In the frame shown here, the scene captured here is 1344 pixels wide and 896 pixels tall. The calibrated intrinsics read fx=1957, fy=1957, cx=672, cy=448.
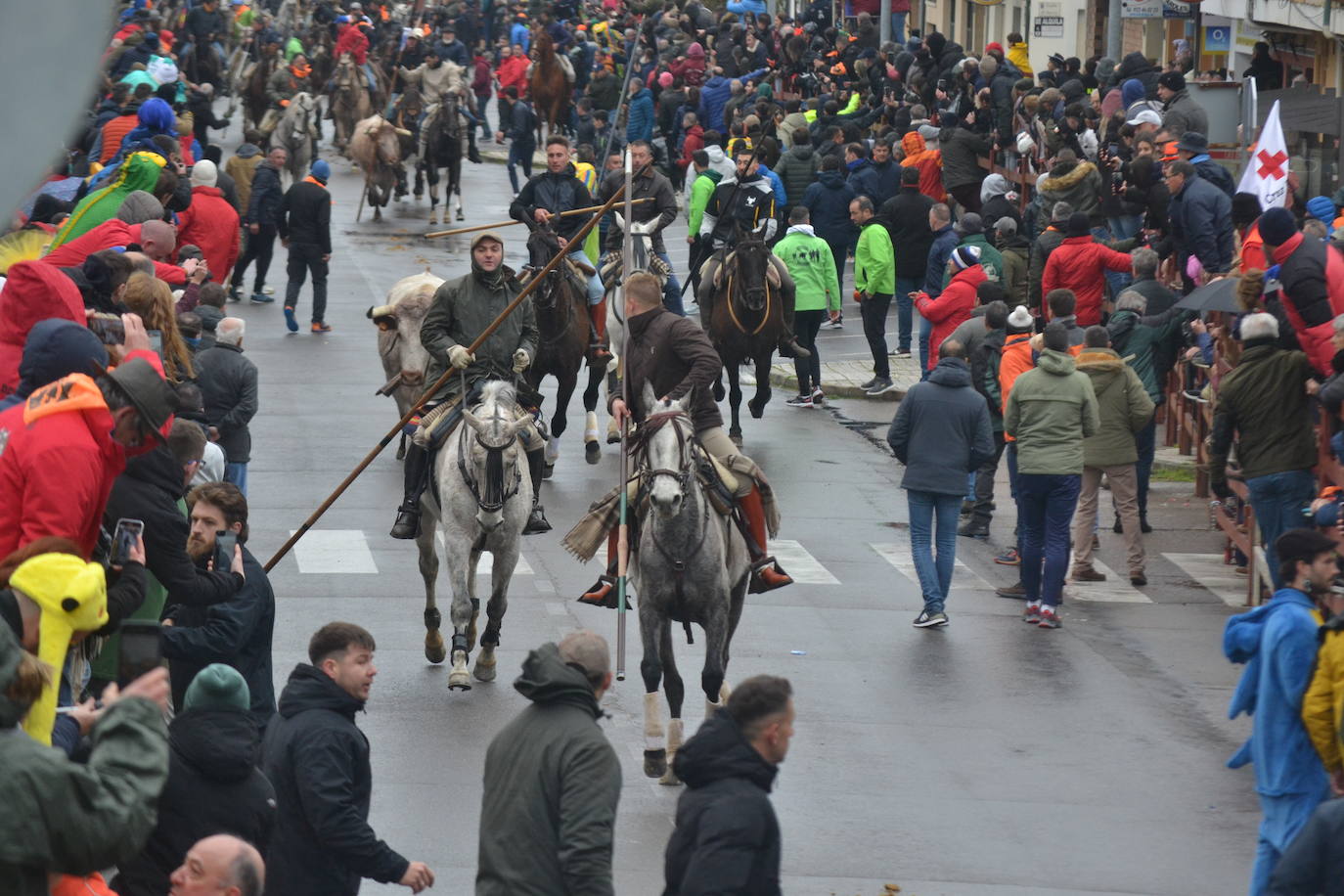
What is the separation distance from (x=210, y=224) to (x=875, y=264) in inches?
302

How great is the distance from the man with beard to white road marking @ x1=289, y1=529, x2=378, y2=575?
681 cm

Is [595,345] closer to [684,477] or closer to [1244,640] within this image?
[684,477]

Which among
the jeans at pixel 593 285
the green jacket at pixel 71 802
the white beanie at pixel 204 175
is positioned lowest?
the jeans at pixel 593 285

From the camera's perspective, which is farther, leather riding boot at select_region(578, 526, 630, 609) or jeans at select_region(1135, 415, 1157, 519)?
jeans at select_region(1135, 415, 1157, 519)

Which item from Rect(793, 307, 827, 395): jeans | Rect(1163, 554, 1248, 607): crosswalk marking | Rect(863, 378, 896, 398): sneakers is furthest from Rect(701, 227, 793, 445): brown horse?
Rect(1163, 554, 1248, 607): crosswalk marking

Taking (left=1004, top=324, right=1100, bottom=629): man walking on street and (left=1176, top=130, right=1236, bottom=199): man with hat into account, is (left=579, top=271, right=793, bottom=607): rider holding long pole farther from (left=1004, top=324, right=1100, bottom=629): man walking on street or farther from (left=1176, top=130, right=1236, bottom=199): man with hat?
(left=1176, top=130, right=1236, bottom=199): man with hat

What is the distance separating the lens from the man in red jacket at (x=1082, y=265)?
1959 centimetres

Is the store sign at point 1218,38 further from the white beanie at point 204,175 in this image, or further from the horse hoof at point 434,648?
the horse hoof at point 434,648

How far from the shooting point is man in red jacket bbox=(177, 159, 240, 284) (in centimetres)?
2198

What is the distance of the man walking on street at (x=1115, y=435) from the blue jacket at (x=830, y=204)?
1065cm

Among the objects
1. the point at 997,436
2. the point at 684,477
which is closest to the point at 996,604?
the point at 997,436

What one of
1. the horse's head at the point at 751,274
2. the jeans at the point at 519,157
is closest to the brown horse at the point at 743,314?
the horse's head at the point at 751,274

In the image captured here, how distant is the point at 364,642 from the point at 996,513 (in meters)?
12.4

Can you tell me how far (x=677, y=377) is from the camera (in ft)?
39.4
